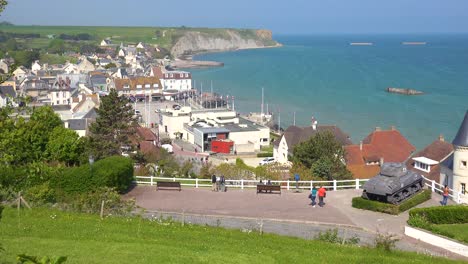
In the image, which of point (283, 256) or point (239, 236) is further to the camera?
point (239, 236)

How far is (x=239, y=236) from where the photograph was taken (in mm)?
13391

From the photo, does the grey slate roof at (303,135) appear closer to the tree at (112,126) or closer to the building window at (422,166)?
the building window at (422,166)

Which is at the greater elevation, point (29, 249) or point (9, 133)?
point (9, 133)

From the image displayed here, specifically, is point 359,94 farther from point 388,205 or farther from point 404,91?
point 388,205

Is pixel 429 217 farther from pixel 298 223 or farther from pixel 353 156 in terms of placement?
pixel 353 156

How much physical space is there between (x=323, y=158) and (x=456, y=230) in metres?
10.2

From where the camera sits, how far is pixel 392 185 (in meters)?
17.7

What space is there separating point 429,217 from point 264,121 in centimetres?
5006

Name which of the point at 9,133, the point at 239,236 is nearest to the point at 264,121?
the point at 239,236

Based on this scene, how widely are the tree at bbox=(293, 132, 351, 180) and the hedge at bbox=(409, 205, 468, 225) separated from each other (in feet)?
26.1

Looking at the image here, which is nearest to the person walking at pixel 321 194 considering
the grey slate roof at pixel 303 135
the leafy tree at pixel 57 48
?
the grey slate roof at pixel 303 135

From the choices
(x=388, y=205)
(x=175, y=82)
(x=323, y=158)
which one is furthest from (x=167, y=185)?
(x=175, y=82)

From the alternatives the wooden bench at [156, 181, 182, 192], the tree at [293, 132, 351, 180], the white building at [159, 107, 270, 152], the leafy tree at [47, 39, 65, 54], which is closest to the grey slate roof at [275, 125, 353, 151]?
the white building at [159, 107, 270, 152]

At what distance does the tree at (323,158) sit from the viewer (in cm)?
2436
